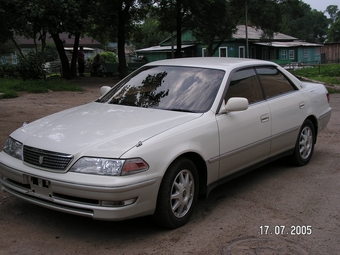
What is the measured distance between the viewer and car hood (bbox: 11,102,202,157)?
3.77 metres

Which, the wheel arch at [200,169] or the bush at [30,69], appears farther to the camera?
the bush at [30,69]

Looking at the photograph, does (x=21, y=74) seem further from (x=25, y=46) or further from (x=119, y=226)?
(x=25, y=46)

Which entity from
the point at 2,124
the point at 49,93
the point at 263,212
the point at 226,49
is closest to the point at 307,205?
the point at 263,212

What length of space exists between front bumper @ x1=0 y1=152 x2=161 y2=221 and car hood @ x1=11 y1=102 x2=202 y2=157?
0.87ft

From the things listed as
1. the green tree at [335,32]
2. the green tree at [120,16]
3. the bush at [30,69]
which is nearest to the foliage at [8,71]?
the bush at [30,69]

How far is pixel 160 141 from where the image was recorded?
12.8 feet

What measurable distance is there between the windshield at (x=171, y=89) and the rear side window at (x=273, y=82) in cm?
81

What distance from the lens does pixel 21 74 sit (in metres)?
18.2

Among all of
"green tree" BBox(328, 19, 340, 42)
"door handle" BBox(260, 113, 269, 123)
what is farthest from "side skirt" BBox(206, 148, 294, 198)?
"green tree" BBox(328, 19, 340, 42)

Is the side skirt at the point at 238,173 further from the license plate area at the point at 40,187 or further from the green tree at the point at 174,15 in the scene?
the green tree at the point at 174,15

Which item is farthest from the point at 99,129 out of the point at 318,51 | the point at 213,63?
the point at 318,51

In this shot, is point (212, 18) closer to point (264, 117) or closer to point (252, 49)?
point (264, 117)

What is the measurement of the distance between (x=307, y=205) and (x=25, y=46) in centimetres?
5162

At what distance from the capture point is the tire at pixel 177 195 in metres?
3.89
